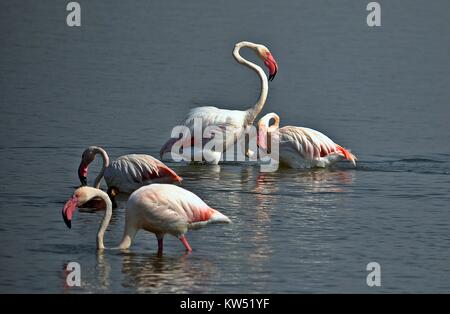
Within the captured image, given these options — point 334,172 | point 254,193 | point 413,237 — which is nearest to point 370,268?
point 413,237

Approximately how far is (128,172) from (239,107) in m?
5.10

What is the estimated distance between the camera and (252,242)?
1087 cm

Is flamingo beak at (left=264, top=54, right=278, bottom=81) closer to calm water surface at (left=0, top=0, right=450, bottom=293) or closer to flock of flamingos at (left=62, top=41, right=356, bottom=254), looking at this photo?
flock of flamingos at (left=62, top=41, right=356, bottom=254)

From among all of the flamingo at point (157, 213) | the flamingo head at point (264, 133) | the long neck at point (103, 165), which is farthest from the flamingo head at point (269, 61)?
the flamingo at point (157, 213)

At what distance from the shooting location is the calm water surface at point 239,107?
10125mm

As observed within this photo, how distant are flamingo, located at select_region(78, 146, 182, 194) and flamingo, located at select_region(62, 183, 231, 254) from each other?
2.13 meters

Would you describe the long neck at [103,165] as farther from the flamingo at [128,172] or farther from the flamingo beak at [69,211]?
the flamingo beak at [69,211]

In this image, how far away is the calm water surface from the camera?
33.2 ft

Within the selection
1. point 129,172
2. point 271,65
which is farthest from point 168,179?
point 271,65

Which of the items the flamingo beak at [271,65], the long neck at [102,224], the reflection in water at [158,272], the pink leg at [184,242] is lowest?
the reflection in water at [158,272]

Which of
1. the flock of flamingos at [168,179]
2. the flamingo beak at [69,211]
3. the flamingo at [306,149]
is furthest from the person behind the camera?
the flamingo at [306,149]

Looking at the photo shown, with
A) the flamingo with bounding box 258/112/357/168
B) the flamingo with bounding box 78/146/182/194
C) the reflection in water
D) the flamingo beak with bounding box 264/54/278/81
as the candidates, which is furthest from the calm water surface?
the flamingo beak with bounding box 264/54/278/81

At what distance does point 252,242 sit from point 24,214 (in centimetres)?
225

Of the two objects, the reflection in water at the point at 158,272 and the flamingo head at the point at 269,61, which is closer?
the reflection in water at the point at 158,272
